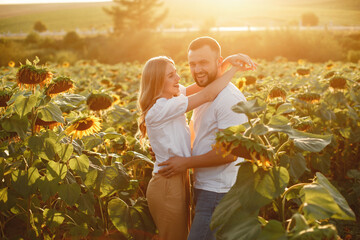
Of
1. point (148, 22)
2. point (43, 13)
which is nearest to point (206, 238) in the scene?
point (148, 22)

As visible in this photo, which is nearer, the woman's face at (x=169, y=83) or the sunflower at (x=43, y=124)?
the sunflower at (x=43, y=124)

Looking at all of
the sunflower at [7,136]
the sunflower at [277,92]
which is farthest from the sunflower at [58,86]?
the sunflower at [277,92]

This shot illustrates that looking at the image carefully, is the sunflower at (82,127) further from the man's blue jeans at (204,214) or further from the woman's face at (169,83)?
the man's blue jeans at (204,214)

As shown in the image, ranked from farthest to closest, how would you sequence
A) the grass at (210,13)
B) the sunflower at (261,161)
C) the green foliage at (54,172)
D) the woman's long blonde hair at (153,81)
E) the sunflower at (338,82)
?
the grass at (210,13)
the sunflower at (338,82)
the woman's long blonde hair at (153,81)
the green foliage at (54,172)
the sunflower at (261,161)

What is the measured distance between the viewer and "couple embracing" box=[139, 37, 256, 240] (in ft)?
7.39

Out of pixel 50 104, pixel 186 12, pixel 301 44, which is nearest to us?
pixel 50 104

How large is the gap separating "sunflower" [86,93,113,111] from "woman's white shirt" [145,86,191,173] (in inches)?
36.8

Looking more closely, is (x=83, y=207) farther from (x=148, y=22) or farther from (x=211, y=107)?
(x=148, y=22)

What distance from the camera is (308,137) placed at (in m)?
1.66

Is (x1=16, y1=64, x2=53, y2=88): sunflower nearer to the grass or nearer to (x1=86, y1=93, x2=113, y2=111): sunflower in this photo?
(x1=86, y1=93, x2=113, y2=111): sunflower

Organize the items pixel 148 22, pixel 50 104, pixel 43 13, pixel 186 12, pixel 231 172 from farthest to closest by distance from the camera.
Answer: pixel 186 12, pixel 43 13, pixel 148 22, pixel 231 172, pixel 50 104

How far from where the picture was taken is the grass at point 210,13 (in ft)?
150

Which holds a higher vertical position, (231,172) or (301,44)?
(231,172)

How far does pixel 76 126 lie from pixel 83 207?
578 mm
